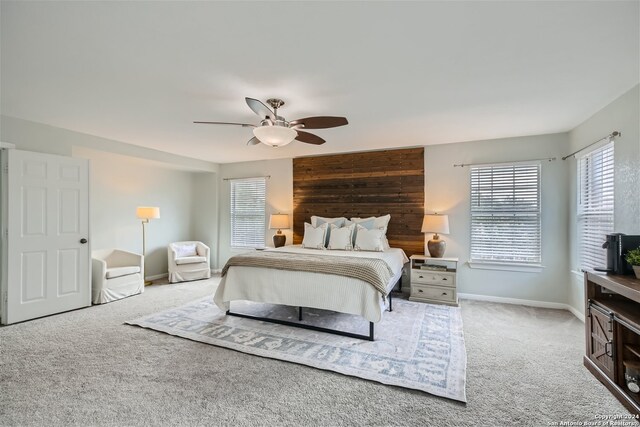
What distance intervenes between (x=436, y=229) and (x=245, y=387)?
131 inches

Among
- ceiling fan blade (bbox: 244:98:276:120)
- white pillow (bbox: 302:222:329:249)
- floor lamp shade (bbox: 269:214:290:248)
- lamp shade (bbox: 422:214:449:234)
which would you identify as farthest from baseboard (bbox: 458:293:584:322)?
ceiling fan blade (bbox: 244:98:276:120)

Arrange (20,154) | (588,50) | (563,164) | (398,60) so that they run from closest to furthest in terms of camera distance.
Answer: (588,50) < (398,60) < (20,154) < (563,164)

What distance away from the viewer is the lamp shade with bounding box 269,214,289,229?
17.8ft

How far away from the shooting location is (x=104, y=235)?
503 cm

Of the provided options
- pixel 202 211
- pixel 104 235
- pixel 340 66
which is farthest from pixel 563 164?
pixel 104 235

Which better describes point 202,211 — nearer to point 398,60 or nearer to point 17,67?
point 17,67

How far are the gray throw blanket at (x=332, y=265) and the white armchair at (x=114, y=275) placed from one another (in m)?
2.12

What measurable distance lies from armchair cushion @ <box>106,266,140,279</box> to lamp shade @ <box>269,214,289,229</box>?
7.56 ft

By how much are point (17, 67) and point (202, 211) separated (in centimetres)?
445

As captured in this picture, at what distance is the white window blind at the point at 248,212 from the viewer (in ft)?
19.8

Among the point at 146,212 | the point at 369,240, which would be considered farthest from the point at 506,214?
the point at 146,212

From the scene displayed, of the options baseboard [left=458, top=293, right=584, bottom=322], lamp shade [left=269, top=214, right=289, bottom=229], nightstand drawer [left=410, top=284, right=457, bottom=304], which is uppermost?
lamp shade [left=269, top=214, right=289, bottom=229]

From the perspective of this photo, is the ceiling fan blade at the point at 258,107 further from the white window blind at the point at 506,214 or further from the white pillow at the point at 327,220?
the white window blind at the point at 506,214

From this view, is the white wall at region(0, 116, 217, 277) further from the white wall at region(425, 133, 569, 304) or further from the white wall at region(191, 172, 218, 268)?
the white wall at region(425, 133, 569, 304)
